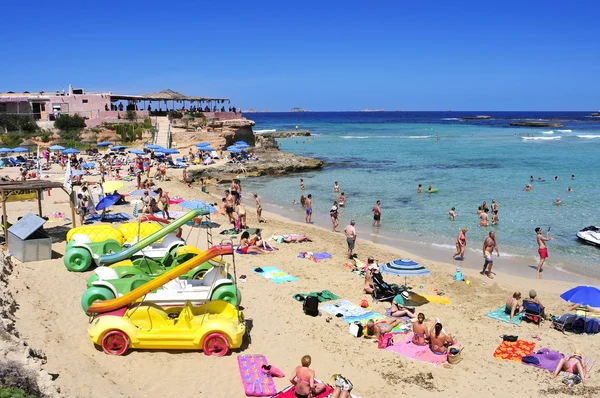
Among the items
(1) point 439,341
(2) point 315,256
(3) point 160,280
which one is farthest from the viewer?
(2) point 315,256

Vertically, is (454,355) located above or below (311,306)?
below

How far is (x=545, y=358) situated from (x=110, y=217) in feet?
46.2

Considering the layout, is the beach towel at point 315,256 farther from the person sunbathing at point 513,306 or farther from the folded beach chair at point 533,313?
the folded beach chair at point 533,313

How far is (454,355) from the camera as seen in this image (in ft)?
27.3

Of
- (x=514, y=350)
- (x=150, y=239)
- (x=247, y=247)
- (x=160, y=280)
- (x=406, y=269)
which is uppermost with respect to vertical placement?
(x=150, y=239)

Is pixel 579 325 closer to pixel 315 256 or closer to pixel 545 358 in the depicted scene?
pixel 545 358

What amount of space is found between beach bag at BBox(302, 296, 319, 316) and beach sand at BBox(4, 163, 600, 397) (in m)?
0.13

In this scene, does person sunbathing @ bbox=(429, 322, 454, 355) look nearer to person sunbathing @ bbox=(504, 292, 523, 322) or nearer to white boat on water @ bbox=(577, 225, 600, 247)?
person sunbathing @ bbox=(504, 292, 523, 322)

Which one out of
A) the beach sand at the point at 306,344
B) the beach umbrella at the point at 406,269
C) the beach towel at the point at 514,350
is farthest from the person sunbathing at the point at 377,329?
the beach towel at the point at 514,350

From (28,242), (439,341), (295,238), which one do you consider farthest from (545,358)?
(28,242)

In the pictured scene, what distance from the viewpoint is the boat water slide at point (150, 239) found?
33.2 ft

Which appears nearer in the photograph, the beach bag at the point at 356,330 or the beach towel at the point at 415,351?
the beach towel at the point at 415,351

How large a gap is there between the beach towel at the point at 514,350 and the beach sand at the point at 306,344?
17 centimetres

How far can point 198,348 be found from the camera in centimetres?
820
